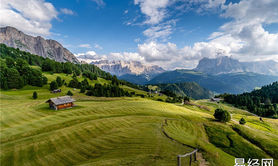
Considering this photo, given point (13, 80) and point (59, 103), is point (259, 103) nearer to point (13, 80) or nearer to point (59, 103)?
point (59, 103)

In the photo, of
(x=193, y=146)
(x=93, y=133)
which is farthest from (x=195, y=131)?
(x=93, y=133)

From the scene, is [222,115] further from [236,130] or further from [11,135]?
[11,135]

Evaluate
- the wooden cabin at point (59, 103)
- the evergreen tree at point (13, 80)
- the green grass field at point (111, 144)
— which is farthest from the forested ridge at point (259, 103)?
the evergreen tree at point (13, 80)

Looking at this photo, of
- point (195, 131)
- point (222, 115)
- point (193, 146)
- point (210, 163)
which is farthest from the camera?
point (222, 115)

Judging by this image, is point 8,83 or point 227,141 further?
point 8,83

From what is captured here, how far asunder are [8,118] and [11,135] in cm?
1522

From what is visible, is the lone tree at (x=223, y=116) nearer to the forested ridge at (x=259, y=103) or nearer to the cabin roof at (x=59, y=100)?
the cabin roof at (x=59, y=100)

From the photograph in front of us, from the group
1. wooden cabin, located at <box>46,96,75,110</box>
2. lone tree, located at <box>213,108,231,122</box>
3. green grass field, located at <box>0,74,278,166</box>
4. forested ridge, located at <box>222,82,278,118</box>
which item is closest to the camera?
green grass field, located at <box>0,74,278,166</box>

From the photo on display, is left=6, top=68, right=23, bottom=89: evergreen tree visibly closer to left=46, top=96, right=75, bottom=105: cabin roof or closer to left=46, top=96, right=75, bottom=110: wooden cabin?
left=46, top=96, right=75, bottom=105: cabin roof

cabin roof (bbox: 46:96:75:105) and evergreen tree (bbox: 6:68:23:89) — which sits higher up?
evergreen tree (bbox: 6:68:23:89)

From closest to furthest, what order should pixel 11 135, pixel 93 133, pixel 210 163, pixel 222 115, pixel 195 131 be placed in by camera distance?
pixel 210 163, pixel 11 135, pixel 93 133, pixel 195 131, pixel 222 115

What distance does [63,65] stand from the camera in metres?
166

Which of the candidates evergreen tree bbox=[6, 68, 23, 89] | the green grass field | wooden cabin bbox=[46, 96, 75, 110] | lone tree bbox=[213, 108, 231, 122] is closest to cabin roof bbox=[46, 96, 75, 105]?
wooden cabin bbox=[46, 96, 75, 110]

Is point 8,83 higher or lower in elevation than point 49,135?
higher
